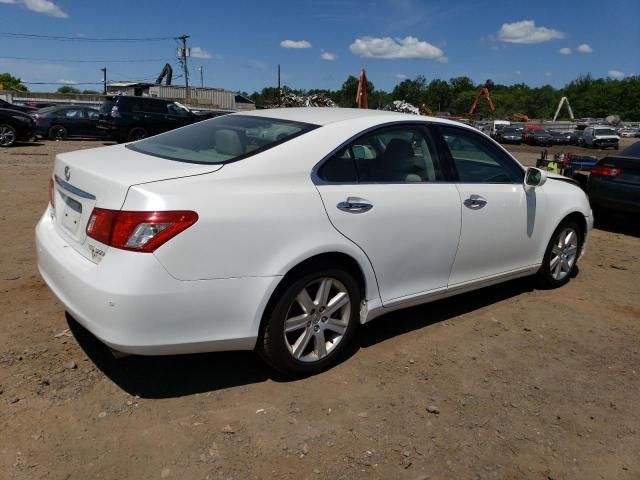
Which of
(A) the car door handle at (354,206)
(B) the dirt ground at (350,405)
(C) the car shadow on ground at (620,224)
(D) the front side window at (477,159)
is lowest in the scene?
(C) the car shadow on ground at (620,224)

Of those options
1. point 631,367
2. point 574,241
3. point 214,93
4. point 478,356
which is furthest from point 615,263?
point 214,93

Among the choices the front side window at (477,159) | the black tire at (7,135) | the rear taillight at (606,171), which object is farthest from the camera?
the black tire at (7,135)

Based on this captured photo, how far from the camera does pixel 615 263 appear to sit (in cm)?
654

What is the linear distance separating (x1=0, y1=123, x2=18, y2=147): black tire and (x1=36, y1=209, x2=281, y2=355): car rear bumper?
1575cm

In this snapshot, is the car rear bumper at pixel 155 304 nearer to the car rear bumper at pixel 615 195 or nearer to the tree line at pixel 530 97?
the car rear bumper at pixel 615 195

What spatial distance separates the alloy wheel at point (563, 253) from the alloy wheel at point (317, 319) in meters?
2.56

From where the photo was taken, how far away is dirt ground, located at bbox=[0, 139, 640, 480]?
2678 mm

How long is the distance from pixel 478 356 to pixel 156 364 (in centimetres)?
212

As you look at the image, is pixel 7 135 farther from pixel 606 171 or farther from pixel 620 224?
pixel 620 224

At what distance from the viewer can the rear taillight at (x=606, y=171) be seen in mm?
8117

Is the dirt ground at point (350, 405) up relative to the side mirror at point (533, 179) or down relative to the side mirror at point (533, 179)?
down

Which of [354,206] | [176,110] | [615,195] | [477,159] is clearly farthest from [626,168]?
[176,110]

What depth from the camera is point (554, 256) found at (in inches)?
Answer: 205

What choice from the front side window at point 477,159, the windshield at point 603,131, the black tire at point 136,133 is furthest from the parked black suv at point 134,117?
the windshield at point 603,131
